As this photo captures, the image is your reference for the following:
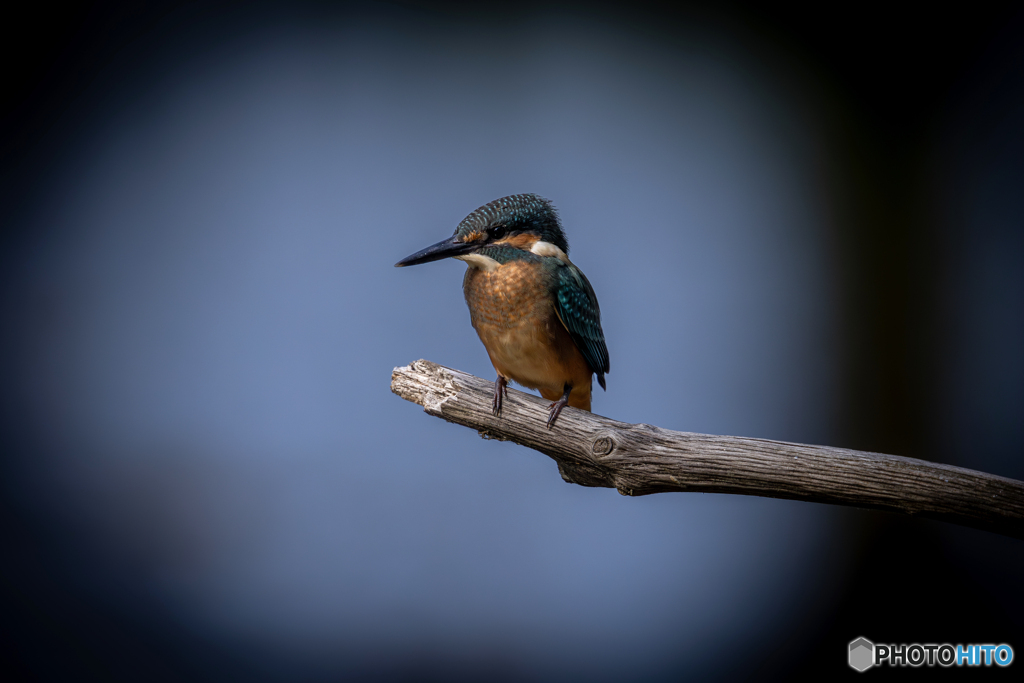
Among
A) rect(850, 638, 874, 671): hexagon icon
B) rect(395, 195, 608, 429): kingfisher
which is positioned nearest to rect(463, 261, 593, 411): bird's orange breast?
rect(395, 195, 608, 429): kingfisher

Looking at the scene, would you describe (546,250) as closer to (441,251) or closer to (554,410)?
(441,251)

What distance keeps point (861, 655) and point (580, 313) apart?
1.46 metres

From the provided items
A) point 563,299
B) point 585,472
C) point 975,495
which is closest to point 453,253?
point 563,299

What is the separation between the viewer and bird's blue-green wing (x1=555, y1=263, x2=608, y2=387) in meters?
1.41

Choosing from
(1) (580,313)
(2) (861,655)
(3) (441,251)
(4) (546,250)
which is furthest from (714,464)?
(2) (861,655)

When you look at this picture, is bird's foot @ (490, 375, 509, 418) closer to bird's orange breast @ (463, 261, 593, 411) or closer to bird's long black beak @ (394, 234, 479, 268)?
bird's orange breast @ (463, 261, 593, 411)

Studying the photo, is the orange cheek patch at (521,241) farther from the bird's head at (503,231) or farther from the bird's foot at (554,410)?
the bird's foot at (554,410)

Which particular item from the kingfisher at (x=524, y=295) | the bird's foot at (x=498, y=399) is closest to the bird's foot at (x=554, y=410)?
the kingfisher at (x=524, y=295)

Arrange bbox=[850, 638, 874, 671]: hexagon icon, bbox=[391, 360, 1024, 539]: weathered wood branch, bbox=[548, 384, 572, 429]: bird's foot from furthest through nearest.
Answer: bbox=[850, 638, 874, 671]: hexagon icon < bbox=[548, 384, 572, 429]: bird's foot < bbox=[391, 360, 1024, 539]: weathered wood branch

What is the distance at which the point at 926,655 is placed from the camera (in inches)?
74.0

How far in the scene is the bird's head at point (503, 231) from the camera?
4.56 ft

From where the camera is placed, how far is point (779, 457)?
120 cm

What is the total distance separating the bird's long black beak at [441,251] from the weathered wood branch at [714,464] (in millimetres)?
226

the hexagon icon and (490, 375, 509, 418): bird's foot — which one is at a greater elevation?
(490, 375, 509, 418): bird's foot
